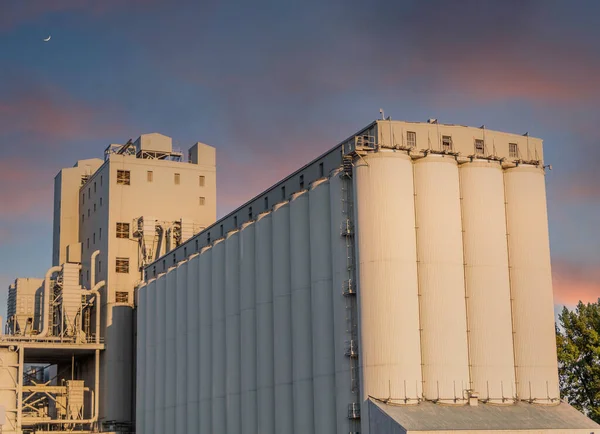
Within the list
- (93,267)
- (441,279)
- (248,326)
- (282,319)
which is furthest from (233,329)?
(93,267)

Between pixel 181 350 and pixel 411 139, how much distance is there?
109ft

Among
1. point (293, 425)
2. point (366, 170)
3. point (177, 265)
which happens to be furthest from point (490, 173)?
point (177, 265)

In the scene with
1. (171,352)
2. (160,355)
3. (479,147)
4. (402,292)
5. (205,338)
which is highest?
(479,147)

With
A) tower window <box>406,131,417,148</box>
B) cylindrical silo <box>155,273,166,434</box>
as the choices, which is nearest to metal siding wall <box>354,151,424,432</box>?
tower window <box>406,131,417,148</box>

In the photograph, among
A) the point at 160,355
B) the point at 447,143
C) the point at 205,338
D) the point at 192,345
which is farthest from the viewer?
the point at 160,355

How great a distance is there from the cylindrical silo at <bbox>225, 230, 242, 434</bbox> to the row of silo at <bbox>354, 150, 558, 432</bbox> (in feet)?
58.8

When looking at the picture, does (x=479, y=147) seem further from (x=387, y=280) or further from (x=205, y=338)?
(x=205, y=338)

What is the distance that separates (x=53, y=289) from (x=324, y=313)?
54.6 m

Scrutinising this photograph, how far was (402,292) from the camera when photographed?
2105 inches

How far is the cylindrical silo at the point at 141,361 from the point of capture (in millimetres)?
90312

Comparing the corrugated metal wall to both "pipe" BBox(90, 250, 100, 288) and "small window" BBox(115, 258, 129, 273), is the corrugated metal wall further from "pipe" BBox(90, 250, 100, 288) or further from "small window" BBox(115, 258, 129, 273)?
"pipe" BBox(90, 250, 100, 288)

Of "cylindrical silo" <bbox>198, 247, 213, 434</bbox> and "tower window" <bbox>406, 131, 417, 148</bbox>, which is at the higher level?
"tower window" <bbox>406, 131, 417, 148</bbox>

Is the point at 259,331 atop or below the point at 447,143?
below

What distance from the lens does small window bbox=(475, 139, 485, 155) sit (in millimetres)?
59406
